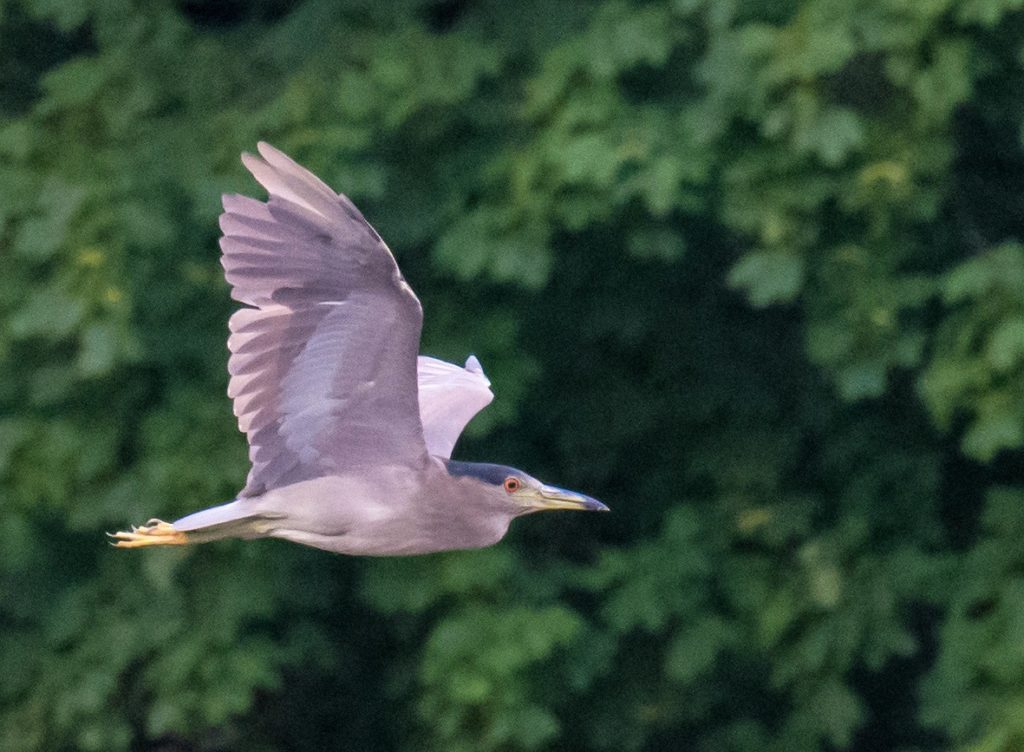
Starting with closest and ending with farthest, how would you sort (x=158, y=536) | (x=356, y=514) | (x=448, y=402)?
(x=356, y=514)
(x=158, y=536)
(x=448, y=402)

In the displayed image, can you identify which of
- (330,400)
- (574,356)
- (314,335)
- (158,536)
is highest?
(314,335)

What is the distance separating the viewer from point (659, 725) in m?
7.98

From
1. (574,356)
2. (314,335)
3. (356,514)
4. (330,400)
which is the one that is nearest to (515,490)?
(356,514)

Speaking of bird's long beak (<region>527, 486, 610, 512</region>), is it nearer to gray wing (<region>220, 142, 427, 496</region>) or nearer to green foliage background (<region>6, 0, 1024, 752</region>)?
gray wing (<region>220, 142, 427, 496</region>)

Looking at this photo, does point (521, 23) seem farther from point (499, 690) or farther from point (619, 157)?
point (499, 690)

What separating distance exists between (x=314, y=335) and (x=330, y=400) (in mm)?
136

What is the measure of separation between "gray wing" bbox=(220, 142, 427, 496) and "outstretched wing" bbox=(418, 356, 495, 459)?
43cm

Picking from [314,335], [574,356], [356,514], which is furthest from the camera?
[574,356]

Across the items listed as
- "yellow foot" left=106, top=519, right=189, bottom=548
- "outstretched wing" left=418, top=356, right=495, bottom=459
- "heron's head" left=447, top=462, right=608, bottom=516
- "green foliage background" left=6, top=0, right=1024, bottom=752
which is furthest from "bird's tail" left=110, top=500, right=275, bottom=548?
"green foliage background" left=6, top=0, right=1024, bottom=752

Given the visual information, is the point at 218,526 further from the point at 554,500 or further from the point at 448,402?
the point at 448,402

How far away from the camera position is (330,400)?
460 cm

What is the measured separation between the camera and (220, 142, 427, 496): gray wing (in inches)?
174

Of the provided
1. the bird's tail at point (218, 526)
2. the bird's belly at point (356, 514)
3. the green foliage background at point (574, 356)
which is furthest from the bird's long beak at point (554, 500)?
the green foliage background at point (574, 356)

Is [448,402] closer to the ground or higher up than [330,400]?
closer to the ground
